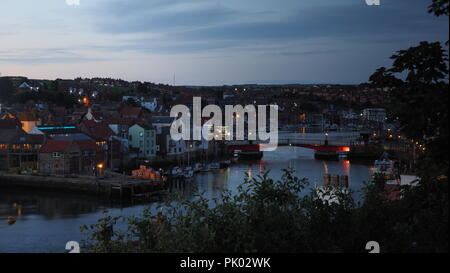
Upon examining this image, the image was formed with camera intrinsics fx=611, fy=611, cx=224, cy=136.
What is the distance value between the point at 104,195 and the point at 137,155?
5070 millimetres

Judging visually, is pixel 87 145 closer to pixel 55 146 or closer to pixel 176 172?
pixel 55 146

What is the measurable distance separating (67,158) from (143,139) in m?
4.08

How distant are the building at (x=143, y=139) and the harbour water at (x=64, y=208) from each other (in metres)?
2.26

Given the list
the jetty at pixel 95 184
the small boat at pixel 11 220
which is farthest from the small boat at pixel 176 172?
the small boat at pixel 11 220

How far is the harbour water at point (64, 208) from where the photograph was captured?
22.5ft

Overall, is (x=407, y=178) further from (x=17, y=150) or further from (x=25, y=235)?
(x=17, y=150)

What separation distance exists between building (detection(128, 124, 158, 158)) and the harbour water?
2263 mm

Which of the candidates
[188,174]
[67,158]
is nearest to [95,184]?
[67,158]

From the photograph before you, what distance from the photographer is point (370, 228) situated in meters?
2.55

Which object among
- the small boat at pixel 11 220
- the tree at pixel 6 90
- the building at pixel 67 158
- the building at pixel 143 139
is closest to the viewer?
the small boat at pixel 11 220

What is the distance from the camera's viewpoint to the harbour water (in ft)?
22.5

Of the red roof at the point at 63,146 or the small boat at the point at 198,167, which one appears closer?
the red roof at the point at 63,146

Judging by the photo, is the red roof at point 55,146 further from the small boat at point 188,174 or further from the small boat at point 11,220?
the small boat at point 11,220

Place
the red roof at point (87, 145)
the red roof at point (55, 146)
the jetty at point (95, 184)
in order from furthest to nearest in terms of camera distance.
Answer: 1. the red roof at point (87, 145)
2. the red roof at point (55, 146)
3. the jetty at point (95, 184)
